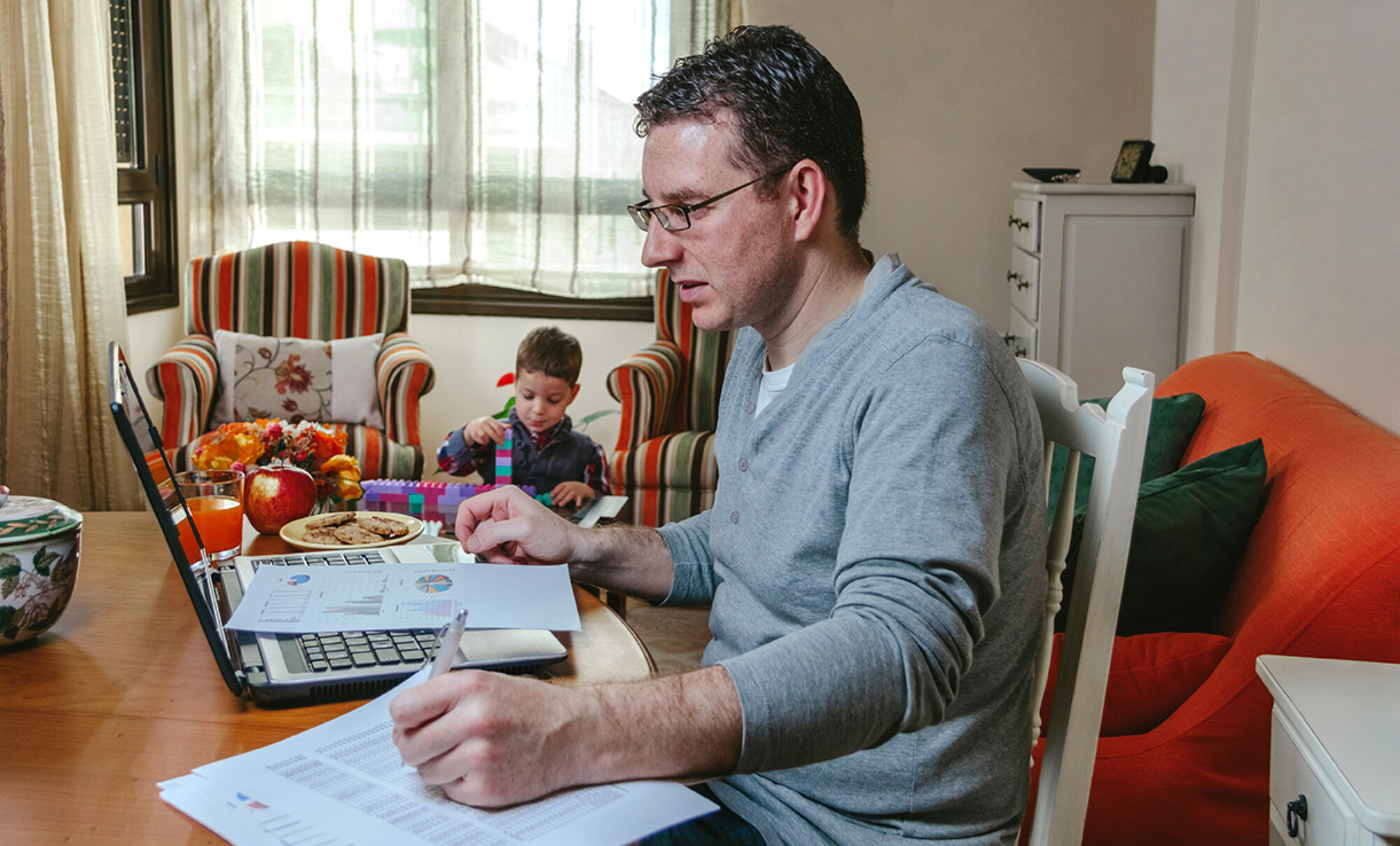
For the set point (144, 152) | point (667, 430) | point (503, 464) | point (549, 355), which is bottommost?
point (667, 430)

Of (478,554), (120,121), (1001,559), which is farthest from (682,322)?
(1001,559)

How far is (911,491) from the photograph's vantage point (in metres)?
0.87

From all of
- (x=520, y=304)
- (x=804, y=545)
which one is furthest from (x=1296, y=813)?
(x=520, y=304)

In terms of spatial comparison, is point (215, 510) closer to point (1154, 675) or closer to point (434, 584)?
point (434, 584)

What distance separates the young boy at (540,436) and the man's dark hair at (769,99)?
6.05ft

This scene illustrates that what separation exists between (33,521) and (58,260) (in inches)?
103

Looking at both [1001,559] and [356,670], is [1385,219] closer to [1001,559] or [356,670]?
[1001,559]

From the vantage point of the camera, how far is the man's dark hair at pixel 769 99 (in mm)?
1098

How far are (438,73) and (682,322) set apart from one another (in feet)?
4.51

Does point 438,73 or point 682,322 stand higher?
point 438,73

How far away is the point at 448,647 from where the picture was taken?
0.75 m

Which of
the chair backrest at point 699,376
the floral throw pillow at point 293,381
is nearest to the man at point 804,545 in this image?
the chair backrest at point 699,376

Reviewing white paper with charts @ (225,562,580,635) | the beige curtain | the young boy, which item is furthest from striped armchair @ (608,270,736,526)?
white paper with charts @ (225,562,580,635)

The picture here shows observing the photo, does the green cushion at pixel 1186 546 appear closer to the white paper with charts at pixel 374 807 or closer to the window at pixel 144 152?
the white paper with charts at pixel 374 807
